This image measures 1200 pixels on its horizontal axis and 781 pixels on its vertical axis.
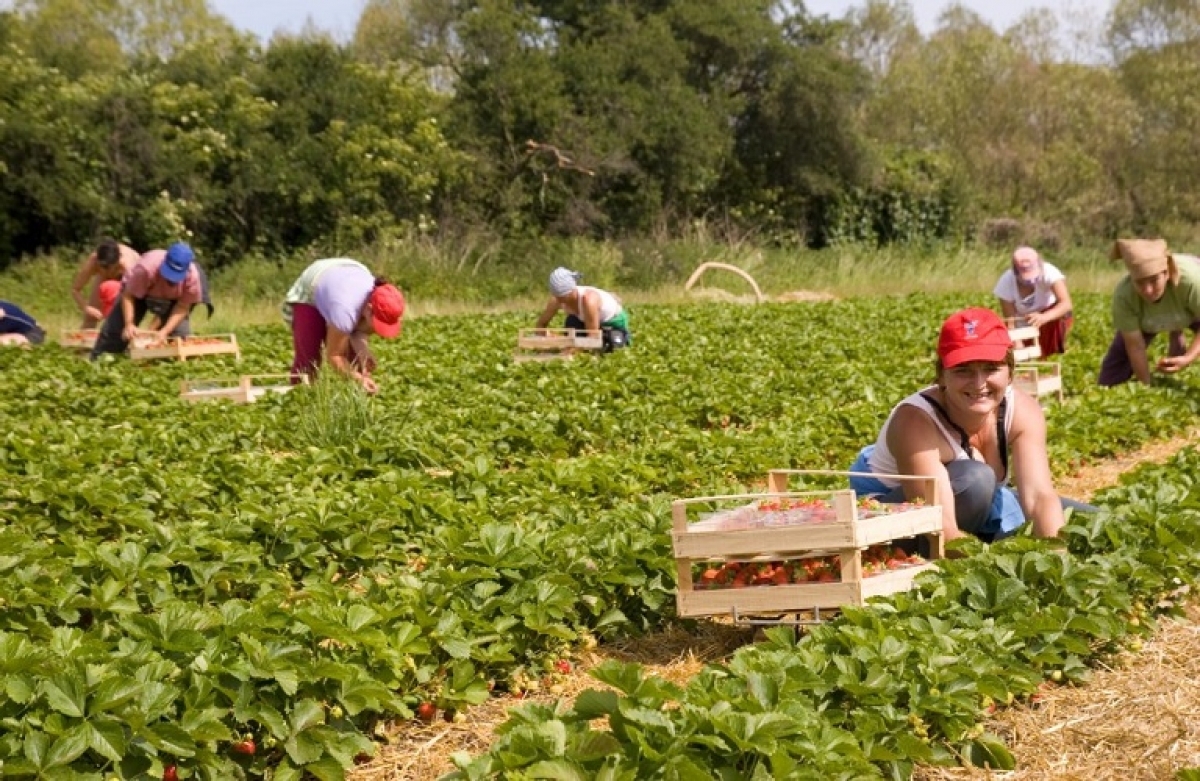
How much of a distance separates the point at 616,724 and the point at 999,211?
4087 cm

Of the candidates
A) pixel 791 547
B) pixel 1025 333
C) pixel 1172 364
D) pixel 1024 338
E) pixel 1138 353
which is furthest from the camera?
pixel 1024 338

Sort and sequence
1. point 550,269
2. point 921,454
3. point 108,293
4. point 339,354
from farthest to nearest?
point 550,269 < point 108,293 < point 339,354 < point 921,454

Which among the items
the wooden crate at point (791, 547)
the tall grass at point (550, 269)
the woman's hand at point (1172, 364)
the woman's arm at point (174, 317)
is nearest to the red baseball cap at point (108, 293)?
the woman's arm at point (174, 317)

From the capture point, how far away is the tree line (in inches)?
1134

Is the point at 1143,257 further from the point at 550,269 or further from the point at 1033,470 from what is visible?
the point at 550,269

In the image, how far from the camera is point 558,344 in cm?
1334

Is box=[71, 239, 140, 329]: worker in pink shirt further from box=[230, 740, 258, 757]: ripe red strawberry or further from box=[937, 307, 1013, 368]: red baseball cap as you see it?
box=[230, 740, 258, 757]: ripe red strawberry

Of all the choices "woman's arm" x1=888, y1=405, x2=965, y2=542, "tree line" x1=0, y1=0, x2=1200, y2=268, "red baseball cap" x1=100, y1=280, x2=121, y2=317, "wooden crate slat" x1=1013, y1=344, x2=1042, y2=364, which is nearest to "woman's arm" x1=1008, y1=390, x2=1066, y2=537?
"woman's arm" x1=888, y1=405, x2=965, y2=542

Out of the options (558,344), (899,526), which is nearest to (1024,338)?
(558,344)

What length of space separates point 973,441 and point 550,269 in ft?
76.3

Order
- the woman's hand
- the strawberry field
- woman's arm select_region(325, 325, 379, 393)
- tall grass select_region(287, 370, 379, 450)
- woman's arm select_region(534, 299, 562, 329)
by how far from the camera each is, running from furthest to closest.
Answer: woman's arm select_region(534, 299, 562, 329), the woman's hand, woman's arm select_region(325, 325, 379, 393), tall grass select_region(287, 370, 379, 450), the strawberry field

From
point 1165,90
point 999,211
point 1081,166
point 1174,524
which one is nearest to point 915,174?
point 999,211

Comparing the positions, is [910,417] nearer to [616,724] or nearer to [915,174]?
[616,724]

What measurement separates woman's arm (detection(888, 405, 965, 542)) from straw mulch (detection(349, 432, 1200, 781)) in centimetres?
79
